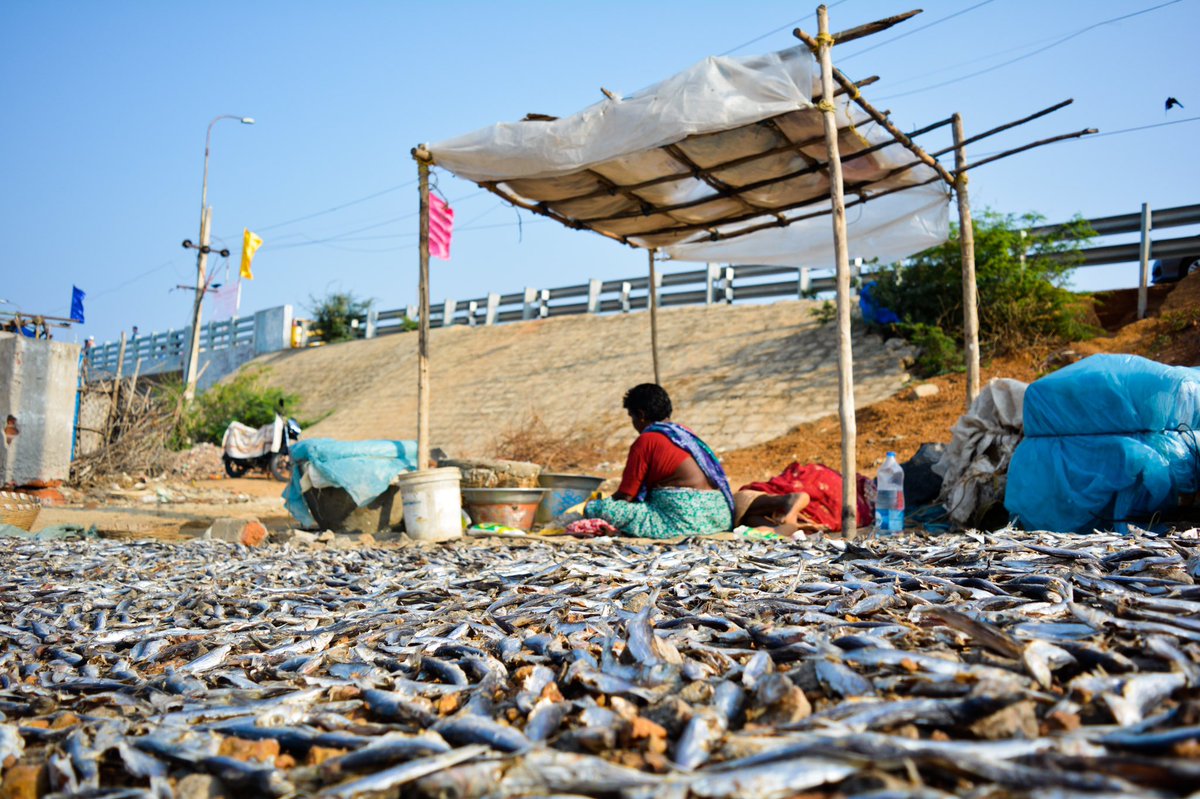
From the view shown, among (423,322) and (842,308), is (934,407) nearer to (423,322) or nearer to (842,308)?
(842,308)

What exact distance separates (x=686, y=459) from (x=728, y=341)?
11.0 metres

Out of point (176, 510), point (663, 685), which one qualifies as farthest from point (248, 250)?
point (663, 685)

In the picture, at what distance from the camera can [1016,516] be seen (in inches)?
191

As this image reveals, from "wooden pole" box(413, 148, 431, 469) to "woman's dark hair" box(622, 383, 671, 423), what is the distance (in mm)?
1629

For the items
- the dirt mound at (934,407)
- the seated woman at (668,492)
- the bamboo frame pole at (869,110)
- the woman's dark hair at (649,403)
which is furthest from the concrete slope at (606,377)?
the seated woman at (668,492)

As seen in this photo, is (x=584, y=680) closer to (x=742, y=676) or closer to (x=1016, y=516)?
(x=742, y=676)

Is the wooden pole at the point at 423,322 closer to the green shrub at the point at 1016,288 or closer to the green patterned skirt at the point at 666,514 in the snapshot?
the green patterned skirt at the point at 666,514

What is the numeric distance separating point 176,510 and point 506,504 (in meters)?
4.89

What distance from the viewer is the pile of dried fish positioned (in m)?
1.29

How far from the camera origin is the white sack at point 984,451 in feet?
18.2

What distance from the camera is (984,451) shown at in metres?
5.73

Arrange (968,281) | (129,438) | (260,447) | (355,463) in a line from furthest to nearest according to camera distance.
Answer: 1. (260,447)
2. (129,438)
3. (968,281)
4. (355,463)

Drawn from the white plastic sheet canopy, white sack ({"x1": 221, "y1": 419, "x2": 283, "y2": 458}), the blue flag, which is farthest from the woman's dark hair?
the blue flag

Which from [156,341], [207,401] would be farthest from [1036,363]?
[156,341]
